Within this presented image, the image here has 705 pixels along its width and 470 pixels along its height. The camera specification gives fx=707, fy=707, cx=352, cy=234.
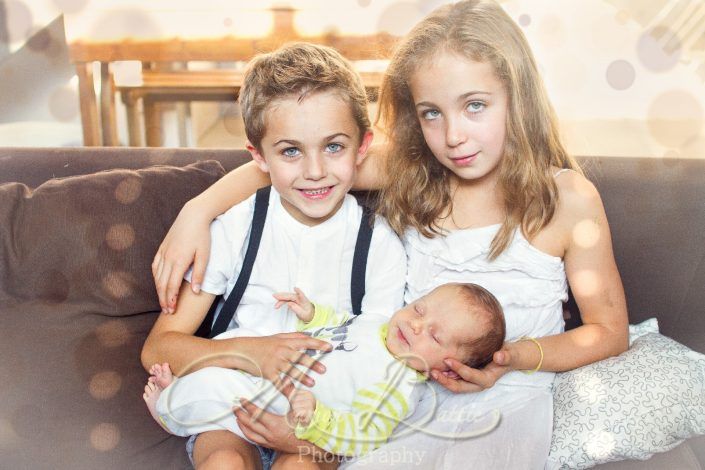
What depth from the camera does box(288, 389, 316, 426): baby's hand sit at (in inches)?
49.6

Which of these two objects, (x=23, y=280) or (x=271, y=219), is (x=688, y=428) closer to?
(x=271, y=219)

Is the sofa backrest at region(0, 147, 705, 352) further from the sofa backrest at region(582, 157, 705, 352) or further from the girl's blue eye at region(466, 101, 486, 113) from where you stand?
the girl's blue eye at region(466, 101, 486, 113)

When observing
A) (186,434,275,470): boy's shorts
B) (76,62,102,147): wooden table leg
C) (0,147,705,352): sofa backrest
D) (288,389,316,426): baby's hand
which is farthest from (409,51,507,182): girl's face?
(76,62,102,147): wooden table leg

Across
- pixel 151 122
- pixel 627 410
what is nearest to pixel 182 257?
pixel 627 410

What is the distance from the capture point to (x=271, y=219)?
1583 millimetres

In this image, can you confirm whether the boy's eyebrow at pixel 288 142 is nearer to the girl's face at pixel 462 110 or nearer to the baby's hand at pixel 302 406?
the girl's face at pixel 462 110

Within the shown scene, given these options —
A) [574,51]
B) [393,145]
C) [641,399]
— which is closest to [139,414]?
[393,145]

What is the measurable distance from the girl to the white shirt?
0.06 m

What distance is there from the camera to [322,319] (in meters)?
1.49

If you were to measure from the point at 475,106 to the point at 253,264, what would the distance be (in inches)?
23.2

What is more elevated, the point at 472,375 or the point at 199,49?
the point at 199,49

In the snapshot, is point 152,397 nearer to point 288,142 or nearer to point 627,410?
point 288,142

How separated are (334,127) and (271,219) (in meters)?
0.28

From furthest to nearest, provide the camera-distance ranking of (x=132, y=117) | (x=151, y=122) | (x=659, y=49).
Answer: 1. (x=151, y=122)
2. (x=659, y=49)
3. (x=132, y=117)
